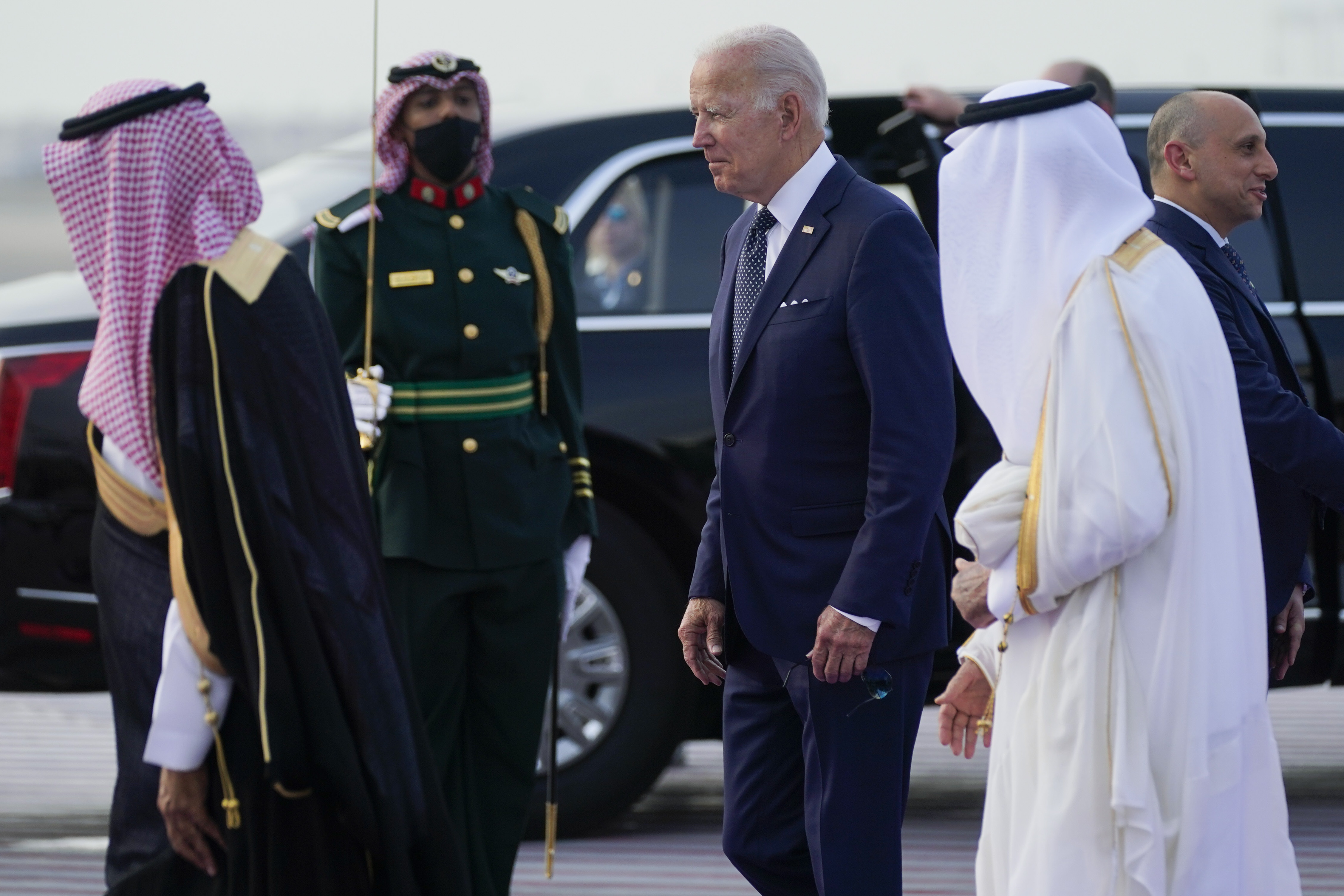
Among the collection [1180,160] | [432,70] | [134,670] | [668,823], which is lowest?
[668,823]

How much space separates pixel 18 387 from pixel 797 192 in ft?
8.12

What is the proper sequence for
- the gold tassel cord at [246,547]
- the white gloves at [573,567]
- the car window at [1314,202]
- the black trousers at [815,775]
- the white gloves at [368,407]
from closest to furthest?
the gold tassel cord at [246,547] < the black trousers at [815,775] < the white gloves at [368,407] < the white gloves at [573,567] < the car window at [1314,202]

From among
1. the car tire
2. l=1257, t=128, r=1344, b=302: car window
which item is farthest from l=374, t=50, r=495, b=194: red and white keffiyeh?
l=1257, t=128, r=1344, b=302: car window

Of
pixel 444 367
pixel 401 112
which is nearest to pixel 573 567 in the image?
pixel 444 367

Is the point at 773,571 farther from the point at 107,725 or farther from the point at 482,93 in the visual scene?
the point at 107,725

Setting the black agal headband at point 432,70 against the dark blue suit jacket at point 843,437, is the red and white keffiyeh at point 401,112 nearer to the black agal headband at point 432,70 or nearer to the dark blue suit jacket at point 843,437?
the black agal headband at point 432,70

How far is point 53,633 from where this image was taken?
4.84 meters

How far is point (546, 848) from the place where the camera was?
4672 mm

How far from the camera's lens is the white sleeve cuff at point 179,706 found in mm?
2547

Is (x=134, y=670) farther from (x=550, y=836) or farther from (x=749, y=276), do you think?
(x=550, y=836)


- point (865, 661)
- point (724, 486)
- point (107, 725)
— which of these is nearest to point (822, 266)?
point (724, 486)

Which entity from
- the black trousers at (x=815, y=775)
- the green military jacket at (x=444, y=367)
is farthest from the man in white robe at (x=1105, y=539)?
the green military jacket at (x=444, y=367)

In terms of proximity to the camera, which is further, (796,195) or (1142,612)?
(796,195)

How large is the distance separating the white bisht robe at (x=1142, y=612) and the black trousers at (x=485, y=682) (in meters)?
1.77
